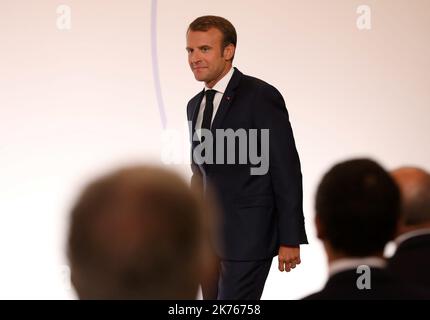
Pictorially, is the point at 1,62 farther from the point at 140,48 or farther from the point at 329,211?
the point at 329,211

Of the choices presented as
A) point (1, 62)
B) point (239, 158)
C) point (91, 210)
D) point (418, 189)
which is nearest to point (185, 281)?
point (91, 210)

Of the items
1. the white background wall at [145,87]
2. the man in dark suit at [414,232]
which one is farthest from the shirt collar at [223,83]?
the white background wall at [145,87]

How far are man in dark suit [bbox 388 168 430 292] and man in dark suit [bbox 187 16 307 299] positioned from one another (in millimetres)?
475

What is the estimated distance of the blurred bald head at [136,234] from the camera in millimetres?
711

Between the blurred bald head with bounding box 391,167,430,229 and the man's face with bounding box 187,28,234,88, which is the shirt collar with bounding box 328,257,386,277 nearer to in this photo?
the blurred bald head with bounding box 391,167,430,229

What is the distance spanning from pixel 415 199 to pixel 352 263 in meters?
0.55

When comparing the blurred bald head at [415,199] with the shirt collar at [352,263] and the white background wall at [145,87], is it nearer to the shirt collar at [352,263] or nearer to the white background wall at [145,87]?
the shirt collar at [352,263]

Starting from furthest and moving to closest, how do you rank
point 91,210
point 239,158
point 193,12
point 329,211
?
1. point 193,12
2. point 239,158
3. point 329,211
4. point 91,210

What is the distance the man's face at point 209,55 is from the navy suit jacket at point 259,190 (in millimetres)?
126

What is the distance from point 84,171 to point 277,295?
1102 mm

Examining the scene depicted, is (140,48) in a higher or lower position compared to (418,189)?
higher

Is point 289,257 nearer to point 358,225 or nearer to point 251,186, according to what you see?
point 251,186

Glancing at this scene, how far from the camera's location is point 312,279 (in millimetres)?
3697

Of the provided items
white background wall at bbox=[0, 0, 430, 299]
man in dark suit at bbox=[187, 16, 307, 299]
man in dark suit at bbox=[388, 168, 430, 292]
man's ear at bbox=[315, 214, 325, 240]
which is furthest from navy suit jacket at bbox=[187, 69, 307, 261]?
white background wall at bbox=[0, 0, 430, 299]
